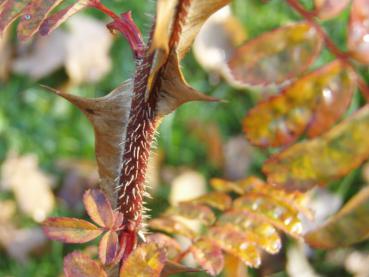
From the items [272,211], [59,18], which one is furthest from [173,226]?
[59,18]

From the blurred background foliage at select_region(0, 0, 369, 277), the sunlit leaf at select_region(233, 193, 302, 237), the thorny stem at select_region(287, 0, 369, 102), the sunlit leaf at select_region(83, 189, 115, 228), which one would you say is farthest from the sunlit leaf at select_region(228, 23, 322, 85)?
Answer: the blurred background foliage at select_region(0, 0, 369, 277)

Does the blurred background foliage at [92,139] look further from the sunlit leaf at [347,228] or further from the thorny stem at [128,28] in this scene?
the thorny stem at [128,28]

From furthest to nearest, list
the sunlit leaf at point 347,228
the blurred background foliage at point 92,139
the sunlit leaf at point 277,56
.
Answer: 1. the blurred background foliage at point 92,139
2. the sunlit leaf at point 277,56
3. the sunlit leaf at point 347,228

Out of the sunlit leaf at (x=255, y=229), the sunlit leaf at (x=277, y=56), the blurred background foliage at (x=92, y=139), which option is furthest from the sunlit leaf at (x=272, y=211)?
the blurred background foliage at (x=92, y=139)

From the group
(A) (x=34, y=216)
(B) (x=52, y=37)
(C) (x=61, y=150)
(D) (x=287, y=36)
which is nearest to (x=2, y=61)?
(B) (x=52, y=37)

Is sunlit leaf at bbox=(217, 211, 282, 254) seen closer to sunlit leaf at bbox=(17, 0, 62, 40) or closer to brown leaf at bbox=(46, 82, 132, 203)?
brown leaf at bbox=(46, 82, 132, 203)

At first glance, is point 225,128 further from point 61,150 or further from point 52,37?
point 52,37
